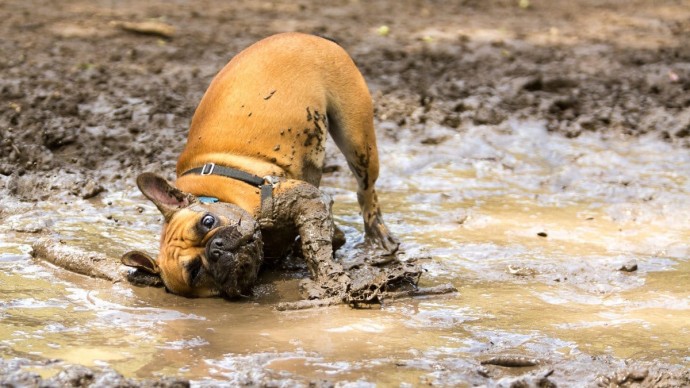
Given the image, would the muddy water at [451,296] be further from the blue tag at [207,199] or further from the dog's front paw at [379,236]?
the blue tag at [207,199]

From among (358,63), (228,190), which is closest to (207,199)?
(228,190)

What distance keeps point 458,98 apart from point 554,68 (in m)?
1.45

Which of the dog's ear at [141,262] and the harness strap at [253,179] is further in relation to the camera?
the harness strap at [253,179]

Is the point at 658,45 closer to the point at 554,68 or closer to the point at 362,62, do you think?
the point at 554,68

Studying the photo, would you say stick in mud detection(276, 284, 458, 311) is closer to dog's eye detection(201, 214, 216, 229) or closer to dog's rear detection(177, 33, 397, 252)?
dog's eye detection(201, 214, 216, 229)

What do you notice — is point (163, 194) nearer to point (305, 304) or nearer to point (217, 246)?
point (217, 246)

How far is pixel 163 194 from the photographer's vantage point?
18.0 feet

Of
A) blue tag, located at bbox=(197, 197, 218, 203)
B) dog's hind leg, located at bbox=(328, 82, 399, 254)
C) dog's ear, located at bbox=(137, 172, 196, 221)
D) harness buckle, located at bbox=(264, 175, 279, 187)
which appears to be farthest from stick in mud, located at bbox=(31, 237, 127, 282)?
dog's hind leg, located at bbox=(328, 82, 399, 254)

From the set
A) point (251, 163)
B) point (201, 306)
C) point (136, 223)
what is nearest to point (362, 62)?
point (136, 223)

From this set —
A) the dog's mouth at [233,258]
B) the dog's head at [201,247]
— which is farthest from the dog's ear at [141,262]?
the dog's mouth at [233,258]

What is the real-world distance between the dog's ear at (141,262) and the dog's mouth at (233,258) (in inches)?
15.3

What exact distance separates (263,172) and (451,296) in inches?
49.5

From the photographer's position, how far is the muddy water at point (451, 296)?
4.31m

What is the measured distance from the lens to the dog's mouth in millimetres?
5117
